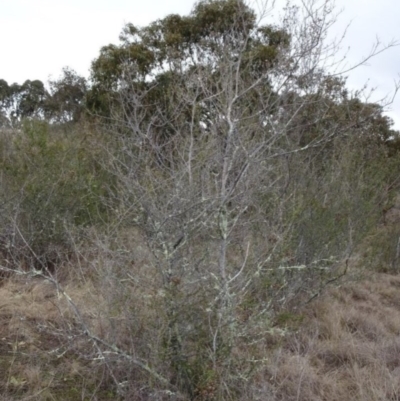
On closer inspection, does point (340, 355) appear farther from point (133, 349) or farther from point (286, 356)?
point (133, 349)

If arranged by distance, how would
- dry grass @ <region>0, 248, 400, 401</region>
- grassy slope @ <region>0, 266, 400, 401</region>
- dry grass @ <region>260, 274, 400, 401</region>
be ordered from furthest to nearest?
dry grass @ <region>260, 274, 400, 401</region> < grassy slope @ <region>0, 266, 400, 401</region> < dry grass @ <region>0, 248, 400, 401</region>

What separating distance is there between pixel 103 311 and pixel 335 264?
116 inches

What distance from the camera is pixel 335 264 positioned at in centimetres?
525

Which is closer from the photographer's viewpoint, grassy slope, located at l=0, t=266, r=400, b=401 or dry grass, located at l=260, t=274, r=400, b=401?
grassy slope, located at l=0, t=266, r=400, b=401

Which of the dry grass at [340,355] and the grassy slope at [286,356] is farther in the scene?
the dry grass at [340,355]

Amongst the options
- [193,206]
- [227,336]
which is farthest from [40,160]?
[227,336]

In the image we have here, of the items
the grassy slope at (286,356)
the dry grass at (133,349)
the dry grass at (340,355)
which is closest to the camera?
the dry grass at (133,349)

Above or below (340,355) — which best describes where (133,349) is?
above

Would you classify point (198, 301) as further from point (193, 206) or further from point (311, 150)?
point (311, 150)

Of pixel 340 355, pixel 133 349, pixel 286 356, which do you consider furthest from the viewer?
pixel 340 355

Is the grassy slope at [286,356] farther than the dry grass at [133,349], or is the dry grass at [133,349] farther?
the grassy slope at [286,356]

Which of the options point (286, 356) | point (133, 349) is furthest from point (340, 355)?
point (133, 349)

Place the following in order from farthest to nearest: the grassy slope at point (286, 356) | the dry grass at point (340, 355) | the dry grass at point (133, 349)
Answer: the dry grass at point (340, 355) → the grassy slope at point (286, 356) → the dry grass at point (133, 349)

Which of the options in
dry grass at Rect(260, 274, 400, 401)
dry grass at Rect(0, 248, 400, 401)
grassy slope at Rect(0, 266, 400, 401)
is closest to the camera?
dry grass at Rect(0, 248, 400, 401)
